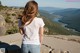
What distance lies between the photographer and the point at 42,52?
8.45 m

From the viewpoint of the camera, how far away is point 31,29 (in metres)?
6.04

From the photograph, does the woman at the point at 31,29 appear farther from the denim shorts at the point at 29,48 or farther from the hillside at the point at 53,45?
the hillside at the point at 53,45

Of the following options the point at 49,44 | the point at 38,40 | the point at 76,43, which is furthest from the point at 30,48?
the point at 76,43

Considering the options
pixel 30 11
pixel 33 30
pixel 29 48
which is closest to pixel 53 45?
pixel 33 30

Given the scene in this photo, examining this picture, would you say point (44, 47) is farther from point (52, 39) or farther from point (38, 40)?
point (38, 40)

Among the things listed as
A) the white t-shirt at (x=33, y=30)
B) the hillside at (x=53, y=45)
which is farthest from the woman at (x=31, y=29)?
the hillside at (x=53, y=45)

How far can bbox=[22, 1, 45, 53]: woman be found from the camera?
232 inches

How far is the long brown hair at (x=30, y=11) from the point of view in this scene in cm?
586

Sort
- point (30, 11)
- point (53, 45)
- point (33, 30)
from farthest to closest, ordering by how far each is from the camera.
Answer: point (53, 45)
point (33, 30)
point (30, 11)

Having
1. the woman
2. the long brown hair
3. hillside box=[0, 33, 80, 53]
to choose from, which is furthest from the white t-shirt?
hillside box=[0, 33, 80, 53]

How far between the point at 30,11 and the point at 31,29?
418 mm

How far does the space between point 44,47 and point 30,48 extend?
3078mm

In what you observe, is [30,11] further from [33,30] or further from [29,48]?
[29,48]

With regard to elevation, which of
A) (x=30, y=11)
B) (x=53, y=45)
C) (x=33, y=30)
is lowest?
(x=53, y=45)
